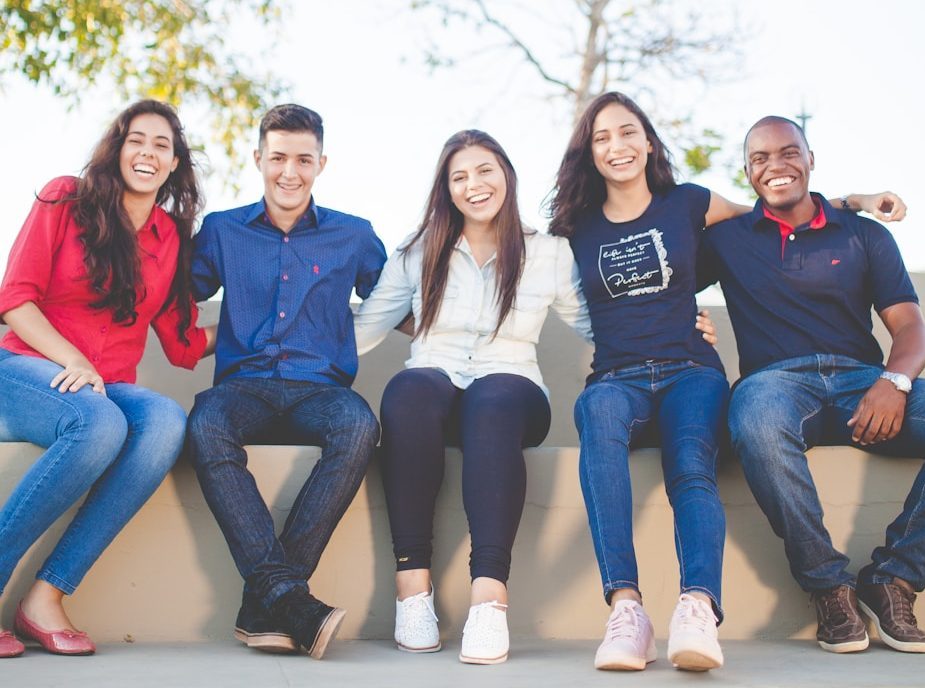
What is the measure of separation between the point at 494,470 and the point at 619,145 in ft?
3.78

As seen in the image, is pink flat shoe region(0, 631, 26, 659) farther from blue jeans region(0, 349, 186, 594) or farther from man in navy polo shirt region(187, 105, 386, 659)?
man in navy polo shirt region(187, 105, 386, 659)

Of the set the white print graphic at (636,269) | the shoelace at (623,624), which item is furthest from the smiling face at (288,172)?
the shoelace at (623,624)

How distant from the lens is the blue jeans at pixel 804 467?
266cm

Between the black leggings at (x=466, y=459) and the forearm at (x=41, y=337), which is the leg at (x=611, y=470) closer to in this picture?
the black leggings at (x=466, y=459)

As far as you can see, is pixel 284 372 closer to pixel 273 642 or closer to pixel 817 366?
pixel 273 642

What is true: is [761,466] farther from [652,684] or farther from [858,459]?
[652,684]

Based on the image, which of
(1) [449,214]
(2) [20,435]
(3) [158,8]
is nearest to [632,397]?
(1) [449,214]

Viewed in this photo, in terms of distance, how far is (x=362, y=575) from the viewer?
2.91 meters

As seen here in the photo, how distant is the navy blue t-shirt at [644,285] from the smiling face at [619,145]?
128 millimetres

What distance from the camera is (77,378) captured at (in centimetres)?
272

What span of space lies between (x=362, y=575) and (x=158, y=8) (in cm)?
607

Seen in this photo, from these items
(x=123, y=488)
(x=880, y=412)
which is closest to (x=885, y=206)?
(x=880, y=412)

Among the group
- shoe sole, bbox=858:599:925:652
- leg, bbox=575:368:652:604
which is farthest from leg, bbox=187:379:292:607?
shoe sole, bbox=858:599:925:652

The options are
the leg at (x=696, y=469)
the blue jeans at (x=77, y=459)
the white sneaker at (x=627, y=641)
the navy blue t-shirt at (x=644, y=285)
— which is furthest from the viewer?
the navy blue t-shirt at (x=644, y=285)
